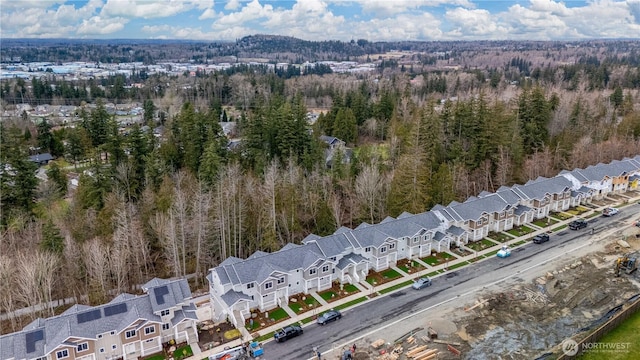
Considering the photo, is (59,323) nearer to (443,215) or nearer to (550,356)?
(550,356)

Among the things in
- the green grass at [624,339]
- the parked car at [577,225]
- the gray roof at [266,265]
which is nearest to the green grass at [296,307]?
the gray roof at [266,265]

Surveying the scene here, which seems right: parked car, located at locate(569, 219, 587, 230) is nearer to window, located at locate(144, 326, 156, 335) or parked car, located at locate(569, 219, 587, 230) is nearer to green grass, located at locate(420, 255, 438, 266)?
green grass, located at locate(420, 255, 438, 266)

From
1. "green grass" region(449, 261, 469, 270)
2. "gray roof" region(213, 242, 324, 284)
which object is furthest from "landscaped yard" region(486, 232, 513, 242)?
"gray roof" region(213, 242, 324, 284)

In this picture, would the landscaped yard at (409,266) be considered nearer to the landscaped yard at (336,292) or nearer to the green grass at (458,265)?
the green grass at (458,265)

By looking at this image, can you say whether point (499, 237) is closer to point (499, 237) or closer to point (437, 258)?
point (499, 237)

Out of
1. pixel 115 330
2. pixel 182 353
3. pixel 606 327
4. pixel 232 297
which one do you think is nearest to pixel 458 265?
pixel 606 327
